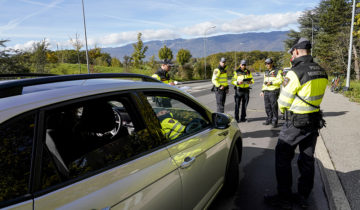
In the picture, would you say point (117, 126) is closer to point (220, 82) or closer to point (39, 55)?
point (220, 82)

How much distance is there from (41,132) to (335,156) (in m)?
4.51

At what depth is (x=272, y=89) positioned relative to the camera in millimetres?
6488

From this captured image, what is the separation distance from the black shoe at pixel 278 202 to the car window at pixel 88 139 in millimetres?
1877

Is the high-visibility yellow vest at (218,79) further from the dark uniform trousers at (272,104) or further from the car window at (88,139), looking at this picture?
the car window at (88,139)

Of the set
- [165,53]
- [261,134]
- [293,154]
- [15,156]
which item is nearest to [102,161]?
[15,156]

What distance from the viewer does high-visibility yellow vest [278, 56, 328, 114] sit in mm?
2678

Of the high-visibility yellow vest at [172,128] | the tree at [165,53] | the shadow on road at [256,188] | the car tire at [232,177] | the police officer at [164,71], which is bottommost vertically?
the shadow on road at [256,188]

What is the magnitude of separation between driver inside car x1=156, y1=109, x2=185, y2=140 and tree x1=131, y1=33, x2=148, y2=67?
111 feet

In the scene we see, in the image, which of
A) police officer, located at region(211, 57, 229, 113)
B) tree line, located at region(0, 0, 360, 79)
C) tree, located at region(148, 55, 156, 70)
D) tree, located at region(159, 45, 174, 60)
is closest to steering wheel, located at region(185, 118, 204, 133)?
police officer, located at region(211, 57, 229, 113)

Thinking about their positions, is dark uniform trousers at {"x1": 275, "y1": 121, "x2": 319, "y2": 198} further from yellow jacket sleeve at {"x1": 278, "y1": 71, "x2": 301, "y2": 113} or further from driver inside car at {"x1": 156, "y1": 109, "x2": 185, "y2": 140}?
driver inside car at {"x1": 156, "y1": 109, "x2": 185, "y2": 140}

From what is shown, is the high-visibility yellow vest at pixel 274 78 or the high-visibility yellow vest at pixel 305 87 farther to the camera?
the high-visibility yellow vest at pixel 274 78

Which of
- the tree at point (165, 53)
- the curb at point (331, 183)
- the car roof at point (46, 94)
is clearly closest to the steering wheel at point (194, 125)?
the car roof at point (46, 94)

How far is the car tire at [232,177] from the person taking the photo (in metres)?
2.88

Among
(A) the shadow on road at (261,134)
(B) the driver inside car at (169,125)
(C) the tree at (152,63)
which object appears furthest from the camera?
(C) the tree at (152,63)
